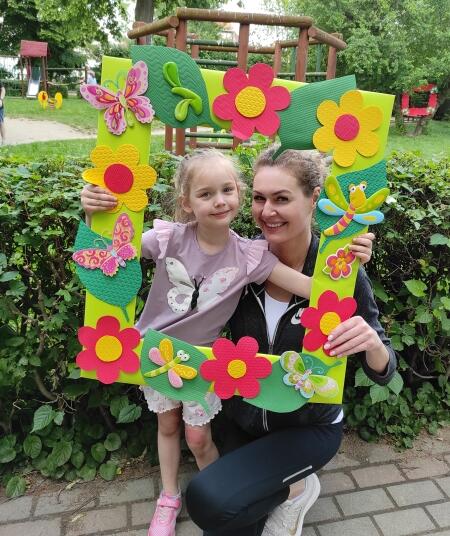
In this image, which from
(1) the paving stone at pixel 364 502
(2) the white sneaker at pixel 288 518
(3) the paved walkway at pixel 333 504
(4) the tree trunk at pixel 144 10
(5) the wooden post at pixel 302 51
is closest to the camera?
(2) the white sneaker at pixel 288 518

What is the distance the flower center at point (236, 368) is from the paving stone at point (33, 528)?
1.15m

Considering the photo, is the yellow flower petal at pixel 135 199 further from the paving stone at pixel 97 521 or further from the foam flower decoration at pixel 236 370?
the paving stone at pixel 97 521

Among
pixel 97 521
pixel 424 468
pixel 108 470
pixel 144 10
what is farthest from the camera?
pixel 144 10

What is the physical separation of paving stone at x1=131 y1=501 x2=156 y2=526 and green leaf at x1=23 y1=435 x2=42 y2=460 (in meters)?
0.52

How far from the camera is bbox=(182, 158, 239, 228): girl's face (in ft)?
5.36

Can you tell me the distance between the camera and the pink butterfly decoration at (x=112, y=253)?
5.12 feet

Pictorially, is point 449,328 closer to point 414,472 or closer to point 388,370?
point 414,472

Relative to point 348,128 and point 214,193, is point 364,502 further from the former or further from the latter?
point 348,128

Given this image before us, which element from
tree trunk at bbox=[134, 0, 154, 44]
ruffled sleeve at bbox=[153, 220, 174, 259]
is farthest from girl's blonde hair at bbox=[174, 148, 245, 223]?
tree trunk at bbox=[134, 0, 154, 44]

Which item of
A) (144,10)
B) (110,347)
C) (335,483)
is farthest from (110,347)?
(144,10)

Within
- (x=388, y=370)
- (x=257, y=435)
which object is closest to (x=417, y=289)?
(x=388, y=370)

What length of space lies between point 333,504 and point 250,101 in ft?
5.92

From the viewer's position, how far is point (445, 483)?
7.86ft

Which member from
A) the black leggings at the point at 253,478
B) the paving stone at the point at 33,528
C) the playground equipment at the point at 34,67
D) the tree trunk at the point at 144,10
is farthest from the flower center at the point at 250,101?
the playground equipment at the point at 34,67
